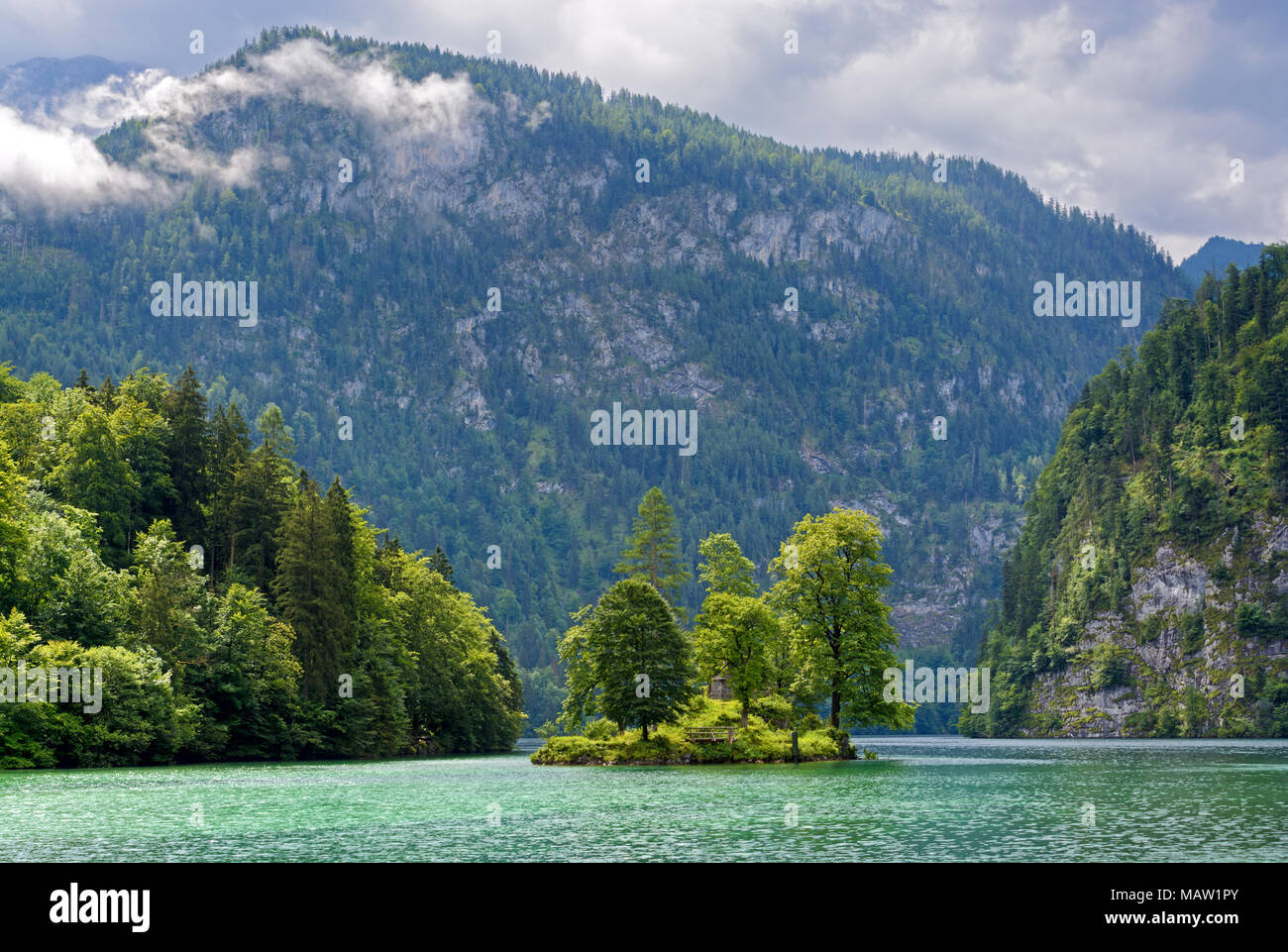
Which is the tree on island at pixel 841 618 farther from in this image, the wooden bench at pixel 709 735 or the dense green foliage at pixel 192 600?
the dense green foliage at pixel 192 600

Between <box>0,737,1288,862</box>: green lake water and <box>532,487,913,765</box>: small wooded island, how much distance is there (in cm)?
1106

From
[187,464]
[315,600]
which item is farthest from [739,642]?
[187,464]

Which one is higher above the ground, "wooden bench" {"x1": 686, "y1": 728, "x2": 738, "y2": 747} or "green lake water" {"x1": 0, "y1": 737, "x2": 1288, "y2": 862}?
"green lake water" {"x1": 0, "y1": 737, "x2": 1288, "y2": 862}

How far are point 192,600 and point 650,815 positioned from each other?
57510 millimetres

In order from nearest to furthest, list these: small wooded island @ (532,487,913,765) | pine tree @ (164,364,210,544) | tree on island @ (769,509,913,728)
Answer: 1. small wooded island @ (532,487,913,765)
2. tree on island @ (769,509,913,728)
3. pine tree @ (164,364,210,544)

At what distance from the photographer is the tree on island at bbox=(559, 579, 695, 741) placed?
3558 inches

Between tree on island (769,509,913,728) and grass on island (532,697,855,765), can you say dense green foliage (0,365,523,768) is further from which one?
tree on island (769,509,913,728)

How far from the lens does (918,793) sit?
198 ft

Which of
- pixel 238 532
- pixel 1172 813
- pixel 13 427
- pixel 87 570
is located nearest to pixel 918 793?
pixel 1172 813

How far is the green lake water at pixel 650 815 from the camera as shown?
38.1 m

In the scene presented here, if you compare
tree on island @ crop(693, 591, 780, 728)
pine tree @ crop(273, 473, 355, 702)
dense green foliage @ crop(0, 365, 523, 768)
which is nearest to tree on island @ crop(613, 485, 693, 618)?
dense green foliage @ crop(0, 365, 523, 768)

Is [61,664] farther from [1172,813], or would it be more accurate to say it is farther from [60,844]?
[1172,813]

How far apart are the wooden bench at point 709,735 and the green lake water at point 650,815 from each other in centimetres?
1129
